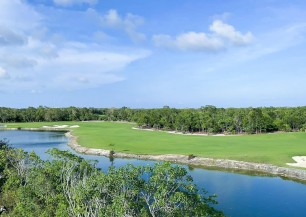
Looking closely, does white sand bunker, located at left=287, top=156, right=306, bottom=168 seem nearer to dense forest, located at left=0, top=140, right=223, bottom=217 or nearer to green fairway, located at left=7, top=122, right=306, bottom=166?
green fairway, located at left=7, top=122, right=306, bottom=166

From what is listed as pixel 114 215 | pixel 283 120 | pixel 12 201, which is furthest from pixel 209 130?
pixel 114 215

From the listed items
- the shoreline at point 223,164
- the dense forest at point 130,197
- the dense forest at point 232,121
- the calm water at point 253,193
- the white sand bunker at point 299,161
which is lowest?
the calm water at point 253,193

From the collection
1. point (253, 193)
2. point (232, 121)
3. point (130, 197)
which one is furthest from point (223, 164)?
point (232, 121)

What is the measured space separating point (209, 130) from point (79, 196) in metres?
86.8

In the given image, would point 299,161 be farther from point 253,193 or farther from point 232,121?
point 232,121

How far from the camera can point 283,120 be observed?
324 ft

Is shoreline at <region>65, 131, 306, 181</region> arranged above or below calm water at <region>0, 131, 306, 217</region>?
above

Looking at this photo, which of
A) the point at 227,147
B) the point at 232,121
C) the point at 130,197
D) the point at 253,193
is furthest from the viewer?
the point at 232,121

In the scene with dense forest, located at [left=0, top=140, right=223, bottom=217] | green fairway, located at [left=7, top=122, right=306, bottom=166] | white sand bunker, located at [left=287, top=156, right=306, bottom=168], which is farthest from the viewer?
green fairway, located at [left=7, top=122, right=306, bottom=166]

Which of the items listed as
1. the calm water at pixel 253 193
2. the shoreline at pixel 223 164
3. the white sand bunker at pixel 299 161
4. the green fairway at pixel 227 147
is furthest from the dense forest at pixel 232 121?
the calm water at pixel 253 193

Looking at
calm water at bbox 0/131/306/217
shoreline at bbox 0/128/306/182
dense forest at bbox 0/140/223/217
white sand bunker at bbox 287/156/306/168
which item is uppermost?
dense forest at bbox 0/140/223/217

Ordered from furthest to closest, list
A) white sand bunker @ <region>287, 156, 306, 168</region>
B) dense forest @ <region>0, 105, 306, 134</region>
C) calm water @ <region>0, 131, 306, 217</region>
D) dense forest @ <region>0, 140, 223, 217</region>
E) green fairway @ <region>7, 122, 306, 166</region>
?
1. dense forest @ <region>0, 105, 306, 134</region>
2. green fairway @ <region>7, 122, 306, 166</region>
3. white sand bunker @ <region>287, 156, 306, 168</region>
4. calm water @ <region>0, 131, 306, 217</region>
5. dense forest @ <region>0, 140, 223, 217</region>

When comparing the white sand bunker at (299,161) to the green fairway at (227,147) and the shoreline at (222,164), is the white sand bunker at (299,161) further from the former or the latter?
the shoreline at (222,164)

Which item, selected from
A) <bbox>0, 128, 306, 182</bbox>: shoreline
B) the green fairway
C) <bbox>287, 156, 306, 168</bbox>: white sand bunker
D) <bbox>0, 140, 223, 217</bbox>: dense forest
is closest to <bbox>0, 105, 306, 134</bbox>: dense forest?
the green fairway
